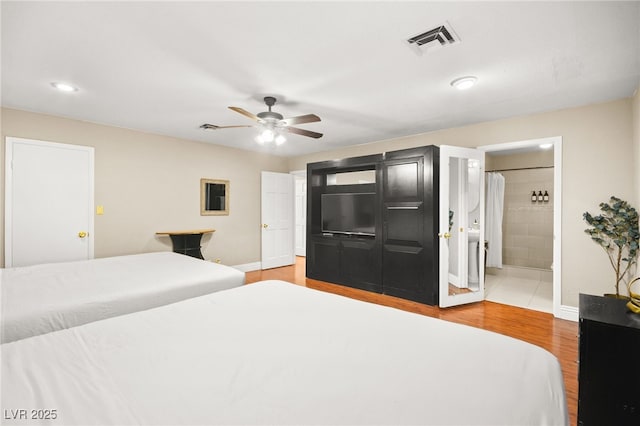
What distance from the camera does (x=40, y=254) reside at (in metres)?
3.69

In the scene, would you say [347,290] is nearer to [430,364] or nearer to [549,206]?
[430,364]

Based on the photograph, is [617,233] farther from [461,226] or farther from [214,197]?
[214,197]

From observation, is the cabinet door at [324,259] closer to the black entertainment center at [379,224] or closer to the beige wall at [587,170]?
the black entertainment center at [379,224]

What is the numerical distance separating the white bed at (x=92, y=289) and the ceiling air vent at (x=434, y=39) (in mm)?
2484

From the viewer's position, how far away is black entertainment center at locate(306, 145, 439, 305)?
3.91 m

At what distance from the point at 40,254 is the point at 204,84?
10.4 ft

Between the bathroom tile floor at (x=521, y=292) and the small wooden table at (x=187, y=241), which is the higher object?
the small wooden table at (x=187, y=241)

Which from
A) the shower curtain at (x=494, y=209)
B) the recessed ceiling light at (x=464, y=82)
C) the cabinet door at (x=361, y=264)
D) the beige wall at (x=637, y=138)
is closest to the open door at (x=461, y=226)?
the cabinet door at (x=361, y=264)

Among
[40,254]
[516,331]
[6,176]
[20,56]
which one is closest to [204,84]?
[20,56]

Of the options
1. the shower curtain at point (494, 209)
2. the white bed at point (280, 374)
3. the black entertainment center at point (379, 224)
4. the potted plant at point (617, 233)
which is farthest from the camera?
the shower curtain at point (494, 209)

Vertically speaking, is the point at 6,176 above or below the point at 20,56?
below

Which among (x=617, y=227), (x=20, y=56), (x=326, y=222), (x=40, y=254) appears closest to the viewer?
(x=20, y=56)

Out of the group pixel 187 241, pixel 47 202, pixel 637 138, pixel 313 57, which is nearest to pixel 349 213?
pixel 187 241

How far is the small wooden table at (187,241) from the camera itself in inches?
187
